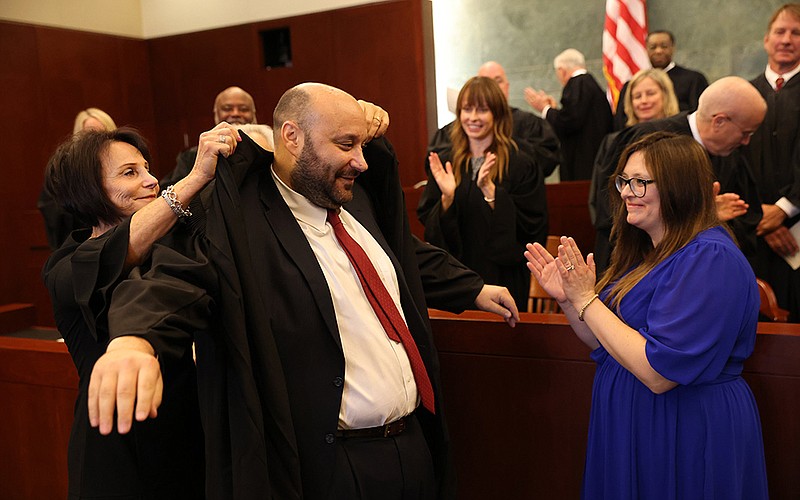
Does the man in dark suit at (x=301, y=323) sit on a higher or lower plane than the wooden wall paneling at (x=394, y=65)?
lower

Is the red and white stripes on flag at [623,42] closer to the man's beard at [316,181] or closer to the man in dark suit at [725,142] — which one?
the man in dark suit at [725,142]

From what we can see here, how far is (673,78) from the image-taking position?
269 inches

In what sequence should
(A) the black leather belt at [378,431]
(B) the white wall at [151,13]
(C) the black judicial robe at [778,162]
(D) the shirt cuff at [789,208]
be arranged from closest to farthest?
(A) the black leather belt at [378,431], (D) the shirt cuff at [789,208], (C) the black judicial robe at [778,162], (B) the white wall at [151,13]

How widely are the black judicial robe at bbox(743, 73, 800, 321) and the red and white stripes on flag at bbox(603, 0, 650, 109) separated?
3.03 meters

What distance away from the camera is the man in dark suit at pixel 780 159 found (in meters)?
4.23

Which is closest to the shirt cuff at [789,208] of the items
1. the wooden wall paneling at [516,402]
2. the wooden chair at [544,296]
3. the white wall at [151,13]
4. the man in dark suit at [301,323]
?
the wooden chair at [544,296]

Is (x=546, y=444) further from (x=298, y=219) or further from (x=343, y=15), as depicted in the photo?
(x=343, y=15)

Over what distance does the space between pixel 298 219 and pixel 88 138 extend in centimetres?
78

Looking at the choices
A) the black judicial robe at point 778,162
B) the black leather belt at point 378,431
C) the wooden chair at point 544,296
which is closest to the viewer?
the black leather belt at point 378,431

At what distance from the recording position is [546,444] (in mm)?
2771

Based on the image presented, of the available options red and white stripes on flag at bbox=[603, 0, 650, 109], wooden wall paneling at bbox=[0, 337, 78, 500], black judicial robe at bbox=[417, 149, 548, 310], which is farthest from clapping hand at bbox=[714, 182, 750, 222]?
red and white stripes on flag at bbox=[603, 0, 650, 109]

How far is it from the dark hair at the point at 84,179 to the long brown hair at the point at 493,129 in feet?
7.18

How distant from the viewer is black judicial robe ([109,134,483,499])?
66.6 inches

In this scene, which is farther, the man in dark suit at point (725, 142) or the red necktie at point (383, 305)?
the man in dark suit at point (725, 142)
